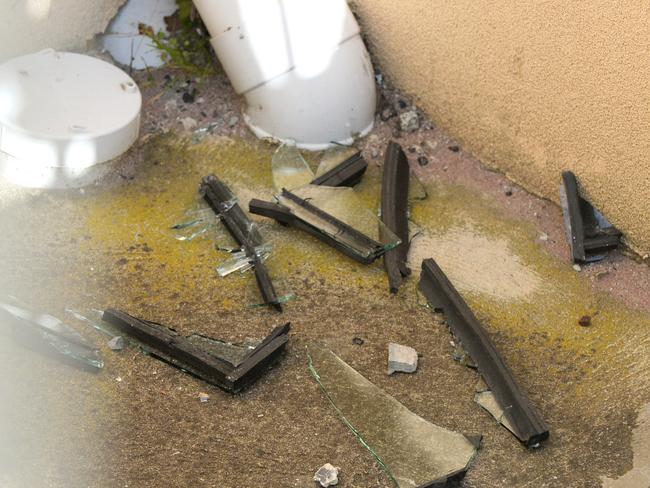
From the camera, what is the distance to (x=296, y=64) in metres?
3.65

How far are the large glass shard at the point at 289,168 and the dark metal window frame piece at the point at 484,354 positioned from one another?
0.71 meters

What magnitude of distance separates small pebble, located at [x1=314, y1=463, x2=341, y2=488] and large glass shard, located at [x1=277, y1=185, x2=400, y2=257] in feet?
3.06

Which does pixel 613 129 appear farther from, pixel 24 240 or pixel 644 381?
pixel 24 240

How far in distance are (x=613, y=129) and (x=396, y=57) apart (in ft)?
3.54

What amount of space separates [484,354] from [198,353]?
0.92m

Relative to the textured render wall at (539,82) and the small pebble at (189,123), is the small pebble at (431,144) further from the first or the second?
the small pebble at (189,123)

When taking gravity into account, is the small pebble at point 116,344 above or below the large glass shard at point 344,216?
above

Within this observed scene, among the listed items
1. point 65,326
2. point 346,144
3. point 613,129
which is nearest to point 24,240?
point 65,326

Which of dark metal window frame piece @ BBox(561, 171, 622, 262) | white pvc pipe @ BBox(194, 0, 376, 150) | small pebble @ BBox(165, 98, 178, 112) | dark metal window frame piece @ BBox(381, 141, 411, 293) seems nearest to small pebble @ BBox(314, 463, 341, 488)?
dark metal window frame piece @ BBox(381, 141, 411, 293)

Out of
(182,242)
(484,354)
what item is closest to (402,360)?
(484,354)

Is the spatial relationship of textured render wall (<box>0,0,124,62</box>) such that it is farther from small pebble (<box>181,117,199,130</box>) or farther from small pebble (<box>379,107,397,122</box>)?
small pebble (<box>379,107,397,122</box>)

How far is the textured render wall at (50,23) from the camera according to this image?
3.60 m

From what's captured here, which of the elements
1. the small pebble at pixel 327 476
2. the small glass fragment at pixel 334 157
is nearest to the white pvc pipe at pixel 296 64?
the small glass fragment at pixel 334 157

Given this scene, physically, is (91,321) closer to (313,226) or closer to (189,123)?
(313,226)
